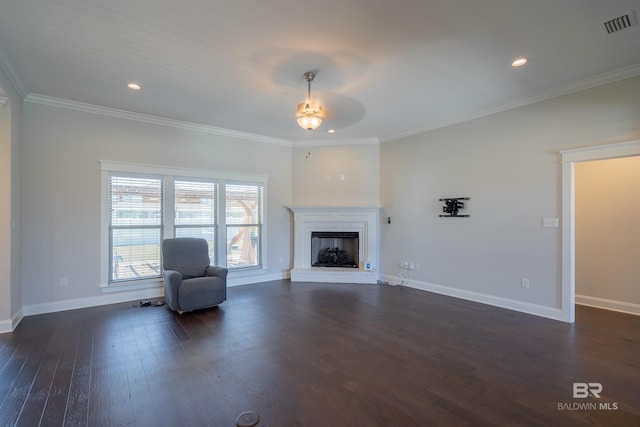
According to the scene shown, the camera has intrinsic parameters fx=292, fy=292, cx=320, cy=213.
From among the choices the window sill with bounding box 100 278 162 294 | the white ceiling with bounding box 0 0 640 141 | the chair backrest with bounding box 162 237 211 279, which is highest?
the white ceiling with bounding box 0 0 640 141

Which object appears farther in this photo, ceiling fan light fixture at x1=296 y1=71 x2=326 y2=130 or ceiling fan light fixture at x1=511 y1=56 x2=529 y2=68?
ceiling fan light fixture at x1=296 y1=71 x2=326 y2=130

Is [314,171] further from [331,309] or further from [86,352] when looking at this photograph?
[86,352]

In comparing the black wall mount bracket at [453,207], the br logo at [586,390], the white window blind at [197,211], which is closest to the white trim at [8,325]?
the white window blind at [197,211]

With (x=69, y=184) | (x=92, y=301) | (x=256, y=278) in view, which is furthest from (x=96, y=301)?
(x=256, y=278)

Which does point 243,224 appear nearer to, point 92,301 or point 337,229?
point 337,229

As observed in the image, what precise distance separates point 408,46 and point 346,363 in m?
3.08

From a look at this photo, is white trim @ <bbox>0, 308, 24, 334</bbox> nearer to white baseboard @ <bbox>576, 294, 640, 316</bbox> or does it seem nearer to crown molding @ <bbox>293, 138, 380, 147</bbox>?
crown molding @ <bbox>293, 138, 380, 147</bbox>

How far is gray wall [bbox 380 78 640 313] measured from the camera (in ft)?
12.1

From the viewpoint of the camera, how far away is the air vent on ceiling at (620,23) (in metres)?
2.43

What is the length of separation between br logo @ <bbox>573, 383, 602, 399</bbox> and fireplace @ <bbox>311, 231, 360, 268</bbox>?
13.4ft

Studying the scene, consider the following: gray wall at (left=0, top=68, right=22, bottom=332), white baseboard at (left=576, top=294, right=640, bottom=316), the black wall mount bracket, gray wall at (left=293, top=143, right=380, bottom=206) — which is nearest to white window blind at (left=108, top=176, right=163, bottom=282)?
gray wall at (left=0, top=68, right=22, bottom=332)

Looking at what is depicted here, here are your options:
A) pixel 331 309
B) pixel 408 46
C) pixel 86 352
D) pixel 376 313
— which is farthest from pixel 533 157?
pixel 86 352

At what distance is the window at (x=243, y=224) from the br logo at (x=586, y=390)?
498 cm

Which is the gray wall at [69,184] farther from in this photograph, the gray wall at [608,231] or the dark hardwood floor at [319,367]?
the gray wall at [608,231]
